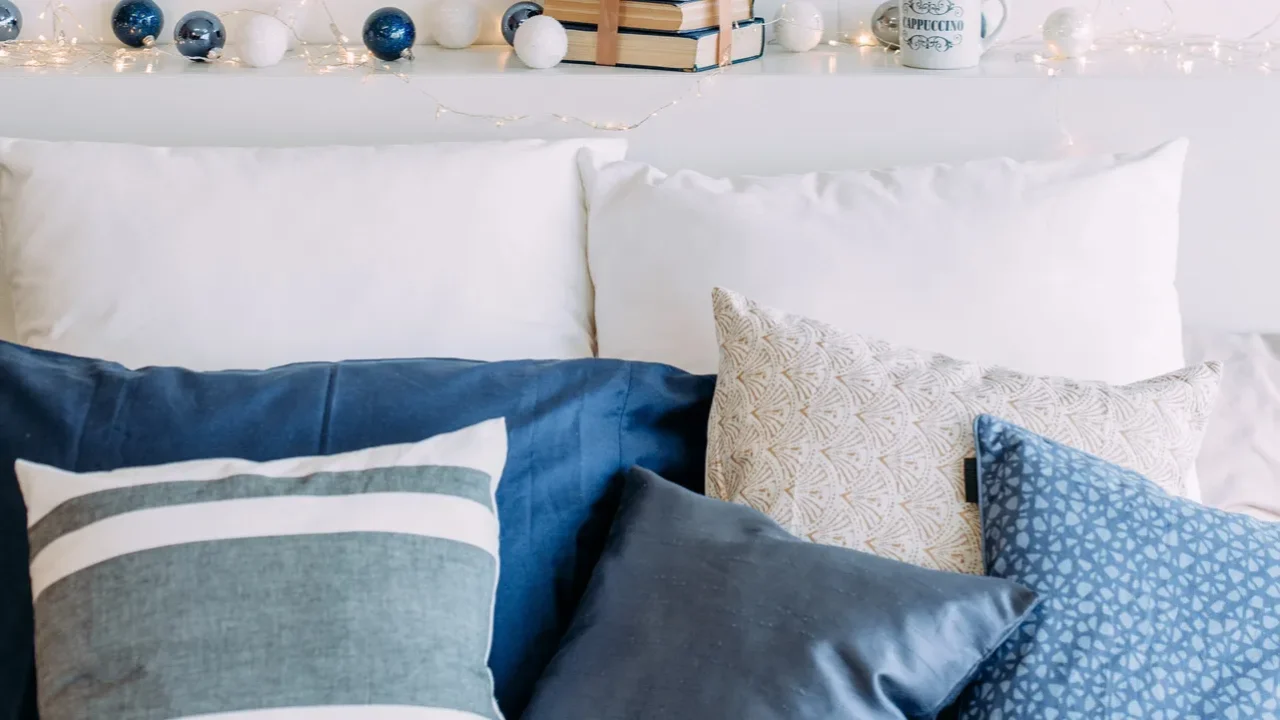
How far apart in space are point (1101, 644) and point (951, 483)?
0.60 feet

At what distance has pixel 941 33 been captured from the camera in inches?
54.6

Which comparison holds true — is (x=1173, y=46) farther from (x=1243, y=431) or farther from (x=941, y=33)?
(x=1243, y=431)

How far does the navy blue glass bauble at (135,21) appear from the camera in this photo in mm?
1508

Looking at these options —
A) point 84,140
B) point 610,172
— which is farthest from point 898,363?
point 84,140

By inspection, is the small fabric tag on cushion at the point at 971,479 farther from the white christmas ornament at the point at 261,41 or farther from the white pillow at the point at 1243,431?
the white christmas ornament at the point at 261,41

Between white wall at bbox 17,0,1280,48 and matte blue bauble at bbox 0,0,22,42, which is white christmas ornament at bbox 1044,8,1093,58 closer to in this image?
white wall at bbox 17,0,1280,48

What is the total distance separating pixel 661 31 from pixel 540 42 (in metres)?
0.15

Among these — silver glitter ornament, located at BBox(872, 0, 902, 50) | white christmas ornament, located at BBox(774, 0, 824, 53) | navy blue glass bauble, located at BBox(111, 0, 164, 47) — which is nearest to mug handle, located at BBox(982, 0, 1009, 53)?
silver glitter ornament, located at BBox(872, 0, 902, 50)

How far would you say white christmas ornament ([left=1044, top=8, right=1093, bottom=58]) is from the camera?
1.44m

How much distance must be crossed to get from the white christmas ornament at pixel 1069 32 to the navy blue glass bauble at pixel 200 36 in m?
1.06

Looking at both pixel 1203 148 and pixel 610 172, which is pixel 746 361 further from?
pixel 1203 148

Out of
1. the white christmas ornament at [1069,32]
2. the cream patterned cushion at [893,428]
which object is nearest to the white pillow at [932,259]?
the cream patterned cushion at [893,428]

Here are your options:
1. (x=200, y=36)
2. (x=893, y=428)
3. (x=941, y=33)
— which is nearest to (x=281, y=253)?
(x=200, y=36)

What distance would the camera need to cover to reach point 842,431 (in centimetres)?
102
